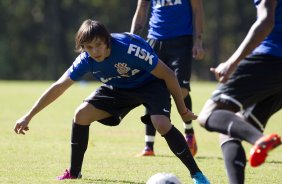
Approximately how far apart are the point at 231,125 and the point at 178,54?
3.48 m

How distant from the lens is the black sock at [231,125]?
185 inches

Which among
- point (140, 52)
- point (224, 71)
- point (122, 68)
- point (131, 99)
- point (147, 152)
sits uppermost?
point (224, 71)

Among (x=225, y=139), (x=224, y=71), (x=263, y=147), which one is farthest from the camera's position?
(x=225, y=139)

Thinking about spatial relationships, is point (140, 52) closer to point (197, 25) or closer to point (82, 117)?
point (82, 117)

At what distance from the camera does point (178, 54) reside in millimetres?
8188

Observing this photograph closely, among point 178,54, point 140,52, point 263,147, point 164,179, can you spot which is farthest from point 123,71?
point 178,54

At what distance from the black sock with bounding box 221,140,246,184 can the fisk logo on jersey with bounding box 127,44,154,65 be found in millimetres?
1259

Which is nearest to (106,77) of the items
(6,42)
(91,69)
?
(91,69)

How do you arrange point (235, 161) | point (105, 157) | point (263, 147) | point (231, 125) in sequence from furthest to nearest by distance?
1. point (105, 157)
2. point (235, 161)
3. point (231, 125)
4. point (263, 147)

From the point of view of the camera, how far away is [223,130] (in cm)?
480

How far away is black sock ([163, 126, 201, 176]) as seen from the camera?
595 cm

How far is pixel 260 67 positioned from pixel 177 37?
3434mm

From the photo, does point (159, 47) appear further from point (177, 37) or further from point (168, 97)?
point (168, 97)

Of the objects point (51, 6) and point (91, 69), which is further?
point (51, 6)
